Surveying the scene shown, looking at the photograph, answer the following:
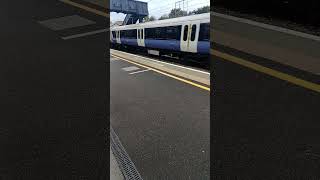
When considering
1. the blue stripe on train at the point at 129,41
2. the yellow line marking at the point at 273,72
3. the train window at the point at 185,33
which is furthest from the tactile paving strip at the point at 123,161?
the blue stripe on train at the point at 129,41

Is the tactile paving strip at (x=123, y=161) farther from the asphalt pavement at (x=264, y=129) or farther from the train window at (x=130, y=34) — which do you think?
the train window at (x=130, y=34)

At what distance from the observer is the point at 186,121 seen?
20.5 feet

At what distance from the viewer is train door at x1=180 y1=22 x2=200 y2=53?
17172mm

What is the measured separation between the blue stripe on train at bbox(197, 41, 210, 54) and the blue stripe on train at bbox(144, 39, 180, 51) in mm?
2449

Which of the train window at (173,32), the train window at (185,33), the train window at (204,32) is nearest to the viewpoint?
the train window at (204,32)

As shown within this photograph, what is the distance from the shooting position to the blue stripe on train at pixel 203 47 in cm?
1641

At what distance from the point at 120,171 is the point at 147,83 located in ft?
23.0

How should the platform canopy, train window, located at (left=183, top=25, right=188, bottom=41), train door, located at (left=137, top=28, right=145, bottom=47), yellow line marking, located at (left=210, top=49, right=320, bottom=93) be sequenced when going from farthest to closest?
the platform canopy
train door, located at (left=137, top=28, right=145, bottom=47)
train window, located at (left=183, top=25, right=188, bottom=41)
yellow line marking, located at (left=210, top=49, right=320, bottom=93)
